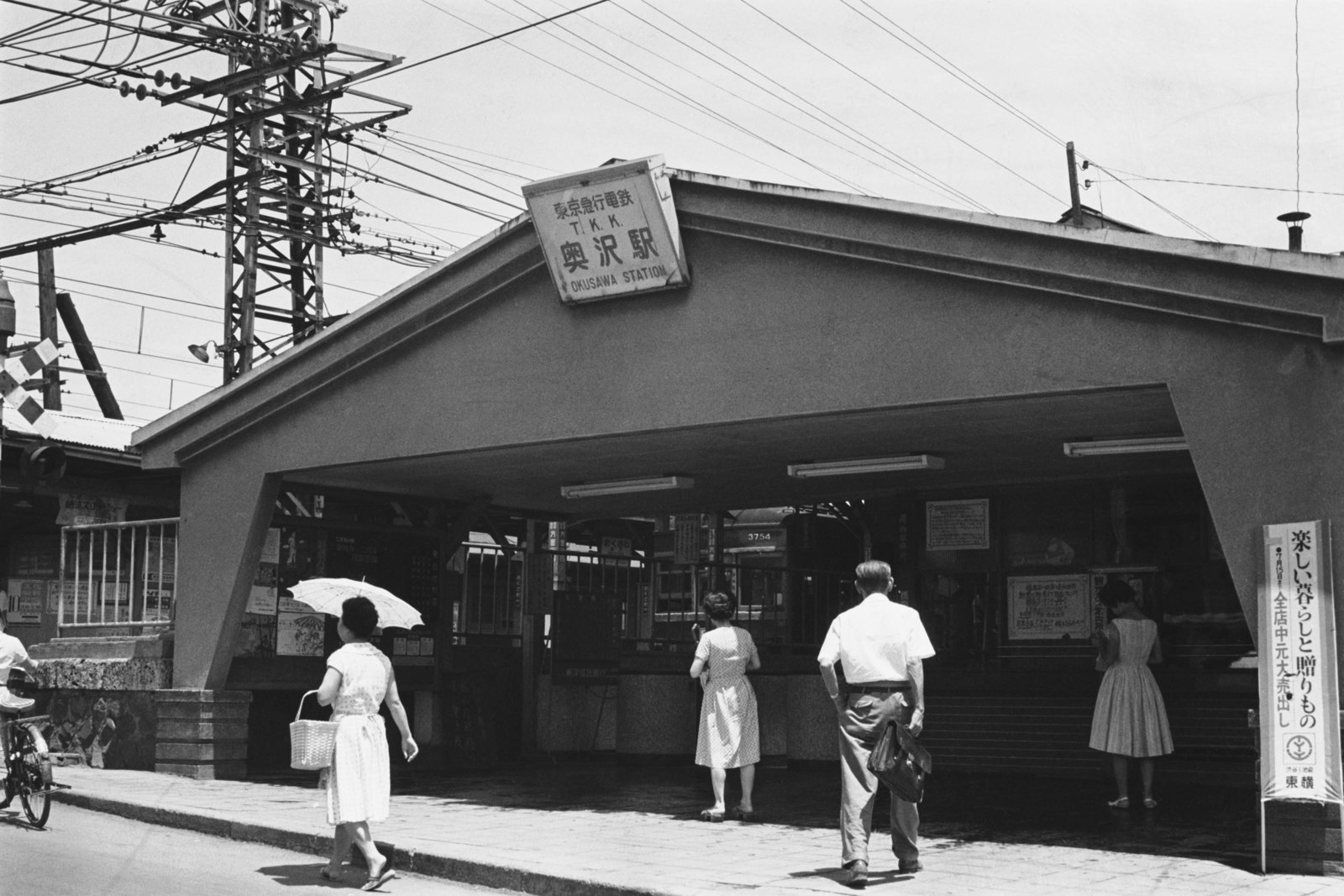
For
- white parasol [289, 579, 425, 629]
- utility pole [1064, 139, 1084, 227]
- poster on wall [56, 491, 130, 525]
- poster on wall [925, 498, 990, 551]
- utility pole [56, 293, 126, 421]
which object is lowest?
white parasol [289, 579, 425, 629]

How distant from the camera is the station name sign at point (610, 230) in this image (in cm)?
1132

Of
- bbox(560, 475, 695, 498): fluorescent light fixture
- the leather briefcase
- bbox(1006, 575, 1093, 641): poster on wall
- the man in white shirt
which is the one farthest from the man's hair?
bbox(1006, 575, 1093, 641): poster on wall

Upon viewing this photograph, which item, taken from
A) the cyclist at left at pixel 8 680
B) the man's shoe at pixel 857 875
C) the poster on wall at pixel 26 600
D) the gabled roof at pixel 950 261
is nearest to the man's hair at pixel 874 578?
the man's shoe at pixel 857 875

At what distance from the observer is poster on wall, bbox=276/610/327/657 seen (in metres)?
15.3

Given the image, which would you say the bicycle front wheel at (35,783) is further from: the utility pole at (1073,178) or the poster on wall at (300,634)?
the utility pole at (1073,178)

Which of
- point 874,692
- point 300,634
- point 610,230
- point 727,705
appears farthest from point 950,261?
point 300,634

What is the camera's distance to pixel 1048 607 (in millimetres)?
15281

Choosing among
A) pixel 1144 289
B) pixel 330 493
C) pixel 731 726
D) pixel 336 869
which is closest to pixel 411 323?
pixel 330 493

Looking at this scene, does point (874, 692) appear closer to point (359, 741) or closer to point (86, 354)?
point (359, 741)

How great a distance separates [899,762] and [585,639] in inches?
381

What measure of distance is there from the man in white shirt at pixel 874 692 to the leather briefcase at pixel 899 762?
0.14 metres

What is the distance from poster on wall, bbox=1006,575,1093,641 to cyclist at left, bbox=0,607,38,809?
30.7 feet

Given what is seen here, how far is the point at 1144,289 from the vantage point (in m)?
9.18

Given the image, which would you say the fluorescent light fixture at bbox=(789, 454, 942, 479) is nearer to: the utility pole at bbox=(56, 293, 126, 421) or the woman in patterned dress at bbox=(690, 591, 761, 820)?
the woman in patterned dress at bbox=(690, 591, 761, 820)
